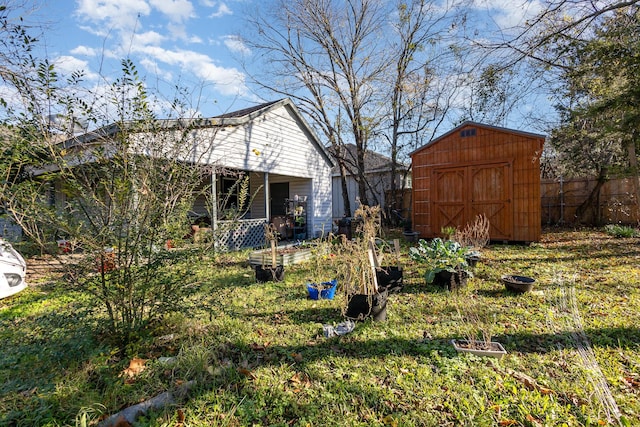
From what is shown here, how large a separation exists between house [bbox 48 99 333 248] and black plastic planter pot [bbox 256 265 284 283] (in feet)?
5.76

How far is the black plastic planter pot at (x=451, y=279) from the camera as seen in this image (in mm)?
4653

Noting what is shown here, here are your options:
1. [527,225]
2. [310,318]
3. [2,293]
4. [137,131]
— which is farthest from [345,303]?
[527,225]

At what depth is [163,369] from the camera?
244cm

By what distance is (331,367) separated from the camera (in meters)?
2.63

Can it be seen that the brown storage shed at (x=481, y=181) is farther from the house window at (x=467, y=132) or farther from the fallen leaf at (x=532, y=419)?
the fallen leaf at (x=532, y=419)

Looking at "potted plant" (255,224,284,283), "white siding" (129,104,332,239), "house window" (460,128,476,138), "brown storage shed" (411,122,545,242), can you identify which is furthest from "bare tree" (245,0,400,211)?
"potted plant" (255,224,284,283)

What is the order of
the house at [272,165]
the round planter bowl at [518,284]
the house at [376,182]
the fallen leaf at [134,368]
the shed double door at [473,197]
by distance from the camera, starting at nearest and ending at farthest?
1. the fallen leaf at [134,368]
2. the round planter bowl at [518,284]
3. the house at [272,165]
4. the shed double door at [473,197]
5. the house at [376,182]

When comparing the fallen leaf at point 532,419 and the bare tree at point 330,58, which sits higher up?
the bare tree at point 330,58

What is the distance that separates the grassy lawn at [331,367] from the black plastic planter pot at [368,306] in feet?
0.39

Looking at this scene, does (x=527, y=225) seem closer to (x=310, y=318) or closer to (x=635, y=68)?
(x=635, y=68)

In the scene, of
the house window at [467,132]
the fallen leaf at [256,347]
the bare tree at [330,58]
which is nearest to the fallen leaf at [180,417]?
the fallen leaf at [256,347]

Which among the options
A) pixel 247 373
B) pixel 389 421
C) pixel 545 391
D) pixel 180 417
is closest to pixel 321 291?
pixel 247 373

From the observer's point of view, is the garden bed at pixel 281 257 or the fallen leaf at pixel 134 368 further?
the garden bed at pixel 281 257

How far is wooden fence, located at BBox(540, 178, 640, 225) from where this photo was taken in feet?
35.1
